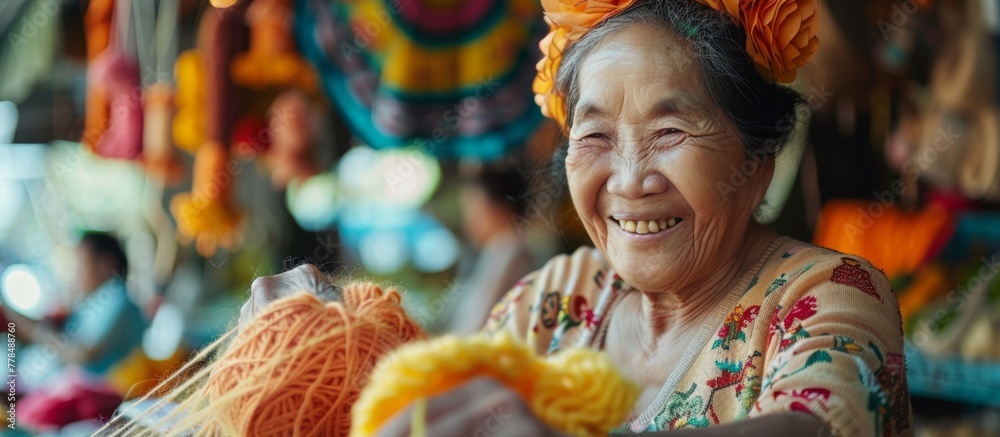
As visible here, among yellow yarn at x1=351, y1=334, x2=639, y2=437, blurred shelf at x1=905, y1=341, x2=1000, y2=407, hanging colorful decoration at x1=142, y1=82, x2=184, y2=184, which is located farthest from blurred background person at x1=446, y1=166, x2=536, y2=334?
yellow yarn at x1=351, y1=334, x2=639, y2=437

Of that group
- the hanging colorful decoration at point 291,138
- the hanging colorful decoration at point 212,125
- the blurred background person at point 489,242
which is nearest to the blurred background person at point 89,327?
the hanging colorful decoration at point 212,125

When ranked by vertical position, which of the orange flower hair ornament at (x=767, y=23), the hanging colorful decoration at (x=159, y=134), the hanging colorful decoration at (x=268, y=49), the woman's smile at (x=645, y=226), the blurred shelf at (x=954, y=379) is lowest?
the blurred shelf at (x=954, y=379)

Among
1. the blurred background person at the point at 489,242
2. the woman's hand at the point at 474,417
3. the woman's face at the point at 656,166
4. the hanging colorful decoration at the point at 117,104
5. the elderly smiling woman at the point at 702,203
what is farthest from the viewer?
the hanging colorful decoration at the point at 117,104

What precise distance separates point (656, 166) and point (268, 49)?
3.28m

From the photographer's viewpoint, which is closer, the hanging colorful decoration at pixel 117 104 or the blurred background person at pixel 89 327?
the blurred background person at pixel 89 327

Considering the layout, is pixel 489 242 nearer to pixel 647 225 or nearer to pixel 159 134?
pixel 159 134

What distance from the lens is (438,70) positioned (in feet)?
13.0

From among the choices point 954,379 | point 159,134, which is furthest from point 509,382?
point 159,134

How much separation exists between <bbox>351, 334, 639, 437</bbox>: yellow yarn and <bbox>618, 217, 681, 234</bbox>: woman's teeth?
0.60 m

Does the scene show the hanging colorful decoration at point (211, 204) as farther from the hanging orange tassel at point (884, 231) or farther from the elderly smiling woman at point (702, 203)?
the elderly smiling woman at point (702, 203)

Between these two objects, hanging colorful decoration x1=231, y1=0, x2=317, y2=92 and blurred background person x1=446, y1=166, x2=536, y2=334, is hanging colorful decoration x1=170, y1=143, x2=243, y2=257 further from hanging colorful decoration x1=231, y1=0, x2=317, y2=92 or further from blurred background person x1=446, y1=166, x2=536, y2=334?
blurred background person x1=446, y1=166, x2=536, y2=334

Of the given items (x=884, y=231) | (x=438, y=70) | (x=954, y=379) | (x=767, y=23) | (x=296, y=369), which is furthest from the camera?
(x=438, y=70)

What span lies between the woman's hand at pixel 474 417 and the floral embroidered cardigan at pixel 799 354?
40 centimetres

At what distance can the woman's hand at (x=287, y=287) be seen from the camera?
138 centimetres
